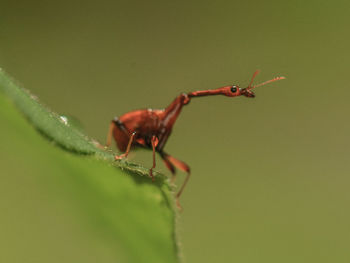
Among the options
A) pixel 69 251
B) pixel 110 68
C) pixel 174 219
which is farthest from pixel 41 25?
pixel 174 219

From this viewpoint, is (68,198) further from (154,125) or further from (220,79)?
(220,79)

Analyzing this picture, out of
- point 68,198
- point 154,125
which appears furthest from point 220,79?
point 68,198

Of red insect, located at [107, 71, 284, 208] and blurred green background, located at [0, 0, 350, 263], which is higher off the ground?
blurred green background, located at [0, 0, 350, 263]

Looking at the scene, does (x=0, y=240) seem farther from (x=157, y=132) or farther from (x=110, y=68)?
(x=110, y=68)

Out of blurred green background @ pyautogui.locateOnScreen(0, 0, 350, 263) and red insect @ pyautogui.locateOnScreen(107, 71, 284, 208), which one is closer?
red insect @ pyautogui.locateOnScreen(107, 71, 284, 208)

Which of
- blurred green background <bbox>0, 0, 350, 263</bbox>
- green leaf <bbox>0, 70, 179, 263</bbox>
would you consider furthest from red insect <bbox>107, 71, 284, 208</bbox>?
blurred green background <bbox>0, 0, 350, 263</bbox>

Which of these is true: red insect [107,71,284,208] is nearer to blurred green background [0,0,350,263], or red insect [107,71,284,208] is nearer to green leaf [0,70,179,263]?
green leaf [0,70,179,263]
